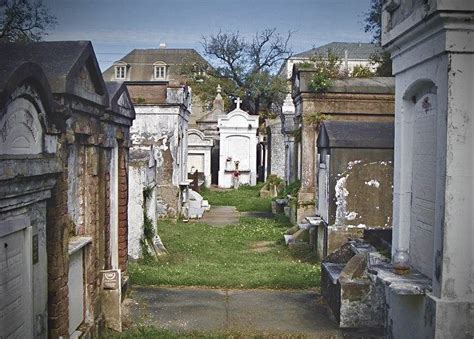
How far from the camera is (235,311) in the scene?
7.74 meters

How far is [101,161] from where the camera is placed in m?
6.86

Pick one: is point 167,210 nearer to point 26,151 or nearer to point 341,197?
point 341,197

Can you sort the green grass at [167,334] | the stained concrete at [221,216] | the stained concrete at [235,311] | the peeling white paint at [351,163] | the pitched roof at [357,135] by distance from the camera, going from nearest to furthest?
the green grass at [167,334]
the stained concrete at [235,311]
the pitched roof at [357,135]
the peeling white paint at [351,163]
the stained concrete at [221,216]

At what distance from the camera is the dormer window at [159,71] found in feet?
179

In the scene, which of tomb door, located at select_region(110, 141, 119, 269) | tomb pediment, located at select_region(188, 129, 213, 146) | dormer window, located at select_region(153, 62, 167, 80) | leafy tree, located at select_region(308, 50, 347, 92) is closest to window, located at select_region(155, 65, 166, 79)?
dormer window, located at select_region(153, 62, 167, 80)

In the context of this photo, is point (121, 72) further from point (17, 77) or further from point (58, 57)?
point (17, 77)

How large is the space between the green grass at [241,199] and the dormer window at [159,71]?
92.2 feet

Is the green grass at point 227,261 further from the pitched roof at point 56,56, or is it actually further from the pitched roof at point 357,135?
the pitched roof at point 56,56

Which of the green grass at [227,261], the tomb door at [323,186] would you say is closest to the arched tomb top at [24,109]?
the green grass at [227,261]

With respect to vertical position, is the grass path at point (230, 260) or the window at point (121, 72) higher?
the window at point (121, 72)

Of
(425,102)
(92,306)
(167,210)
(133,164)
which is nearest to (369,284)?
(425,102)

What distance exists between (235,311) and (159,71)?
161 ft

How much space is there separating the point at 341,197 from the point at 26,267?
7022 mm

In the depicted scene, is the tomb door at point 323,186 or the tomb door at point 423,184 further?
the tomb door at point 323,186
